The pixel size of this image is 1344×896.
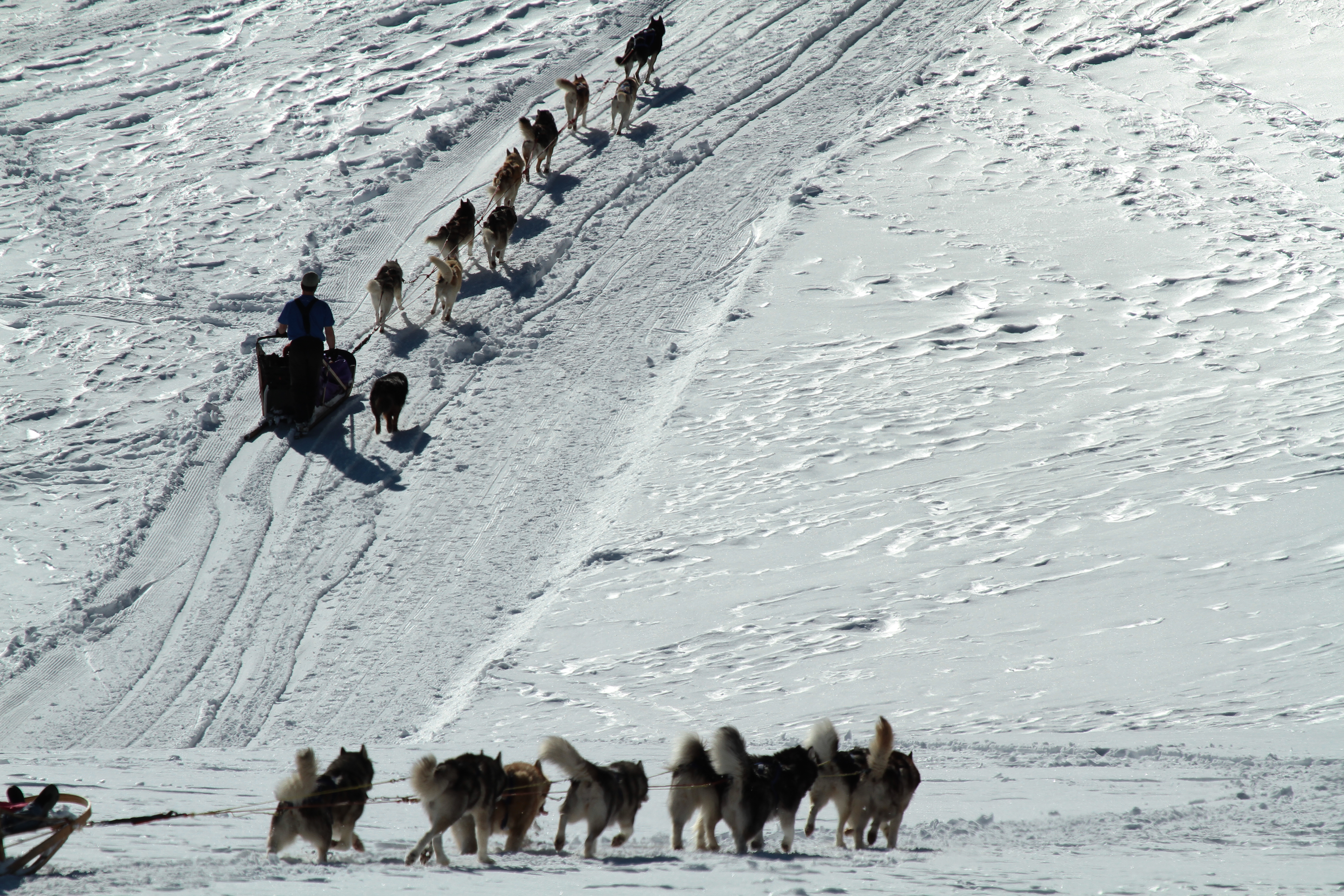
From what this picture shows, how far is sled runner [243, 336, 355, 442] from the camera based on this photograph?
32.9 ft

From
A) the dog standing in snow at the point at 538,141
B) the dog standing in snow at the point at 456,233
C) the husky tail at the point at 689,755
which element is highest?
the dog standing in snow at the point at 538,141

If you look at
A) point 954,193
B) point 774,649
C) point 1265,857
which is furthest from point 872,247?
point 1265,857

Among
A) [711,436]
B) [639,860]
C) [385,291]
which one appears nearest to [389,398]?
[385,291]

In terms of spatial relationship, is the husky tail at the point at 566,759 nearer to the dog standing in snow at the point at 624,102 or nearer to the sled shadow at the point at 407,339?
the sled shadow at the point at 407,339

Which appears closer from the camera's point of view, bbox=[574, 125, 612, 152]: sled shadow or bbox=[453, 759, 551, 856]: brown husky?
bbox=[453, 759, 551, 856]: brown husky

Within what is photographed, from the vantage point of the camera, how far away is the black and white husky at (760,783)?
4523mm

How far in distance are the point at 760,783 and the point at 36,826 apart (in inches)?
96.3

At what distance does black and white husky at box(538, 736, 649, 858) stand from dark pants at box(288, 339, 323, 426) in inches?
243

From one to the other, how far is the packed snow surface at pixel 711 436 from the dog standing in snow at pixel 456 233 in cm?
41

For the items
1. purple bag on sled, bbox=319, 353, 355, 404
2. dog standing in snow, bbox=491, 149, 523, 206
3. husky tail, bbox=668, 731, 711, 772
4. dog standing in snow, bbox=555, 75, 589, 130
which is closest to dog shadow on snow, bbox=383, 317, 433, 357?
purple bag on sled, bbox=319, 353, 355, 404

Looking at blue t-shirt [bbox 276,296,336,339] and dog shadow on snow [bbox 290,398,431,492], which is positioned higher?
blue t-shirt [bbox 276,296,336,339]

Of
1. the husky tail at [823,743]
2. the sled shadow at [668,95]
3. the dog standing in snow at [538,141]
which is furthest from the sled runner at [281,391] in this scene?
the sled shadow at [668,95]

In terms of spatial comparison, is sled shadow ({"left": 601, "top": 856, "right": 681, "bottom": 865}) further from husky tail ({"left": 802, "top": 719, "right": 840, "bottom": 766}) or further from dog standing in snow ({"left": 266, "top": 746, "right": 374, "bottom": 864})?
dog standing in snow ({"left": 266, "top": 746, "right": 374, "bottom": 864})

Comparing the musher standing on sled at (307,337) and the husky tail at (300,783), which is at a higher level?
the musher standing on sled at (307,337)
